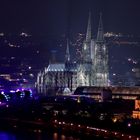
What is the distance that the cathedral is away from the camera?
99.7 metres

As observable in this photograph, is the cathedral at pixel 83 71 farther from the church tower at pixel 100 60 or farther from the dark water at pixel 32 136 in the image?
the dark water at pixel 32 136

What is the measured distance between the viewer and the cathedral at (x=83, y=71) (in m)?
99.7

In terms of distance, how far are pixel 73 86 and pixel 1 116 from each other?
26196mm

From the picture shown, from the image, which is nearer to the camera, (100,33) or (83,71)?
(100,33)

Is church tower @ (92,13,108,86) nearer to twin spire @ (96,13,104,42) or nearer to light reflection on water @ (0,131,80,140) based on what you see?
twin spire @ (96,13,104,42)

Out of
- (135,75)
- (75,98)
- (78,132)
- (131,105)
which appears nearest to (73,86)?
(75,98)

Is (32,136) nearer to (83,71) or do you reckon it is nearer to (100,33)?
(100,33)

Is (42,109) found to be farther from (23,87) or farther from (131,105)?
(23,87)

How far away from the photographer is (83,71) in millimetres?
101812

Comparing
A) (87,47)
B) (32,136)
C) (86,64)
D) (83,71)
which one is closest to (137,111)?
(32,136)

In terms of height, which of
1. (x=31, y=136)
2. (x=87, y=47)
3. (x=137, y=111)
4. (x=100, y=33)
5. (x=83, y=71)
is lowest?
(x=31, y=136)

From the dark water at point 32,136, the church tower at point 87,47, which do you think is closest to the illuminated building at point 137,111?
the dark water at point 32,136

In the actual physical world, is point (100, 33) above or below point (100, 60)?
above

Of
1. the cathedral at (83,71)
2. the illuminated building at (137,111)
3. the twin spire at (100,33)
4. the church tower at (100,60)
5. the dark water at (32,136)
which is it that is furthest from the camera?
the cathedral at (83,71)
